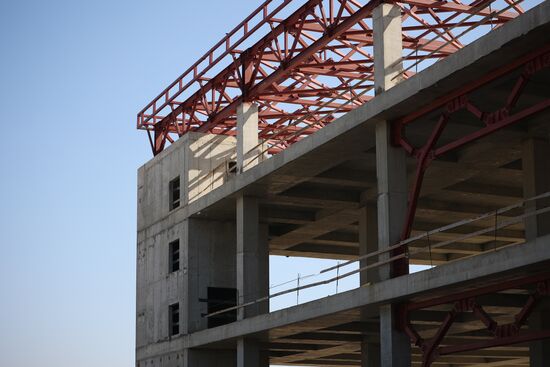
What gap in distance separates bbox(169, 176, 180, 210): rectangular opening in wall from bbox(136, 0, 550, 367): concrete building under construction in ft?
0.55

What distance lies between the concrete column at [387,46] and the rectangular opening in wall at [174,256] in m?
15.2

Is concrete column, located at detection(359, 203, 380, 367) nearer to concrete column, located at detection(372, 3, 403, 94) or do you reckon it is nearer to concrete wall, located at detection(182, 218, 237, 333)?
concrete wall, located at detection(182, 218, 237, 333)

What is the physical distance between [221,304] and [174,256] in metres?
3.18

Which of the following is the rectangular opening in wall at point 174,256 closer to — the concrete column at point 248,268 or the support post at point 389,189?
the concrete column at point 248,268

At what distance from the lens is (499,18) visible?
3784cm

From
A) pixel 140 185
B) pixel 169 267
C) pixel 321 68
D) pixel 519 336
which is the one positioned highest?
pixel 321 68

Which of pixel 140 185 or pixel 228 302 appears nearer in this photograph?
pixel 228 302

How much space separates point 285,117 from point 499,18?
39.3 ft

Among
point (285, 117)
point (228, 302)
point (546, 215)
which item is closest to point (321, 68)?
point (285, 117)

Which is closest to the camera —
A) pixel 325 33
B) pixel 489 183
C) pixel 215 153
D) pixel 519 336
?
pixel 519 336

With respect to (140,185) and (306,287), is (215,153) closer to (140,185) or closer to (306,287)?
(140,185)

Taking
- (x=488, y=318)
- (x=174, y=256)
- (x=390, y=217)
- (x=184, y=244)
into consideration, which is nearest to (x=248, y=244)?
(x=184, y=244)

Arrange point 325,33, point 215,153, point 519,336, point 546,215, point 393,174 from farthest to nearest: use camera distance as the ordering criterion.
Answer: point 215,153 → point 325,33 → point 546,215 → point 393,174 → point 519,336

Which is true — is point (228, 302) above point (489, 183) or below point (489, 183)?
below
